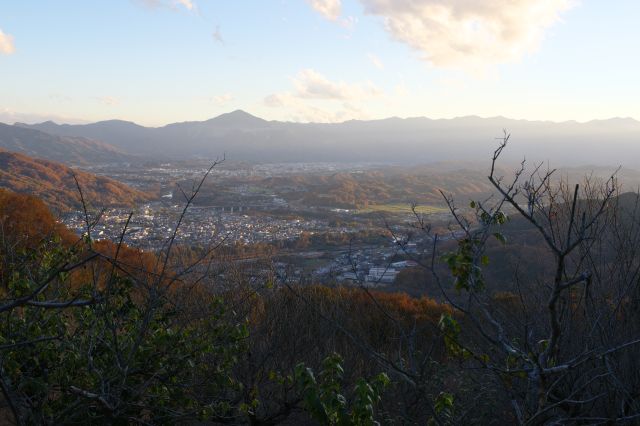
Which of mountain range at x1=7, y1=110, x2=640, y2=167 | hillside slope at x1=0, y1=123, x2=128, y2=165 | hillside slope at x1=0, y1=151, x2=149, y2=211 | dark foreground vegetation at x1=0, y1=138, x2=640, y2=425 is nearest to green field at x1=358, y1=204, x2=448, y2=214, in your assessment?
hillside slope at x1=0, y1=151, x2=149, y2=211

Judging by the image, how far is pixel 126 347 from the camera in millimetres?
4023

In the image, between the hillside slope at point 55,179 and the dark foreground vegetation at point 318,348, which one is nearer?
the dark foreground vegetation at point 318,348

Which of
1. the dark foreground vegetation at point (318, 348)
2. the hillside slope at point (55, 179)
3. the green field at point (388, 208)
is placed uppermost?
the dark foreground vegetation at point (318, 348)

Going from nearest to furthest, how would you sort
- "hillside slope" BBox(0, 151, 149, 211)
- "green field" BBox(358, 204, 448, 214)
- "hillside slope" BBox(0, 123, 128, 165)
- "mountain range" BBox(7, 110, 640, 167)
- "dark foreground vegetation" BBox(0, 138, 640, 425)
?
1. "dark foreground vegetation" BBox(0, 138, 640, 425)
2. "hillside slope" BBox(0, 151, 149, 211)
3. "green field" BBox(358, 204, 448, 214)
4. "hillside slope" BBox(0, 123, 128, 165)
5. "mountain range" BBox(7, 110, 640, 167)

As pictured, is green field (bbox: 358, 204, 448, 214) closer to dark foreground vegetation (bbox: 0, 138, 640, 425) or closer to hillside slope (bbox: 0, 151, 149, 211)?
hillside slope (bbox: 0, 151, 149, 211)

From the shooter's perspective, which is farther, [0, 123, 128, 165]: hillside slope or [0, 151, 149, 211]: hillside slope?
[0, 123, 128, 165]: hillside slope

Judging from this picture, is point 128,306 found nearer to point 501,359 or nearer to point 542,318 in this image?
point 501,359

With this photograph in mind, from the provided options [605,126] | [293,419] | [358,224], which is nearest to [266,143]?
[605,126]

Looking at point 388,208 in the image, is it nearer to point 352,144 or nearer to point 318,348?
point 318,348

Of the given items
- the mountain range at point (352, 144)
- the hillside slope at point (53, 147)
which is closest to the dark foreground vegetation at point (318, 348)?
the hillside slope at point (53, 147)

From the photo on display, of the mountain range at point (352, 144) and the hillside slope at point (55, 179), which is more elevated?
the mountain range at point (352, 144)

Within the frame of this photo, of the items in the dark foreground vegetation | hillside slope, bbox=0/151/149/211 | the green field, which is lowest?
the green field

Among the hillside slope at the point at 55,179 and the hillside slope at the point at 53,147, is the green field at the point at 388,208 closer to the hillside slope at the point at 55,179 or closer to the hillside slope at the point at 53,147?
the hillside slope at the point at 55,179

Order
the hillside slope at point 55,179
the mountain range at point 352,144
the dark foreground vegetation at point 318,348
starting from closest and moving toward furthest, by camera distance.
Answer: the dark foreground vegetation at point 318,348
the hillside slope at point 55,179
the mountain range at point 352,144
